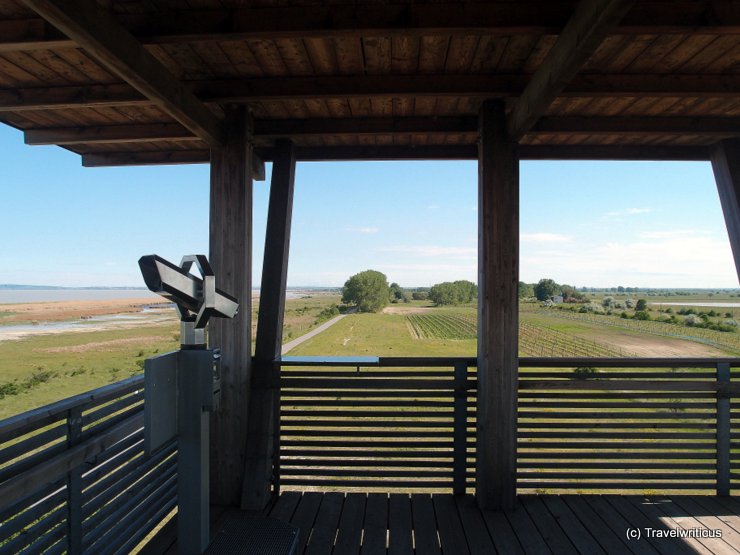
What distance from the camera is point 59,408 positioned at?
→ 4.09ft

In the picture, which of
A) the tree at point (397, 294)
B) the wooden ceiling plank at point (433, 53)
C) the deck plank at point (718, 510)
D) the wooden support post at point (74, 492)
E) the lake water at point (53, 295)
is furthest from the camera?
the lake water at point (53, 295)

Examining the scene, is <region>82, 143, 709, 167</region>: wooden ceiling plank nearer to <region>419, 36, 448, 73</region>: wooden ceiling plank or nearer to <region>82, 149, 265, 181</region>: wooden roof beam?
<region>82, 149, 265, 181</region>: wooden roof beam

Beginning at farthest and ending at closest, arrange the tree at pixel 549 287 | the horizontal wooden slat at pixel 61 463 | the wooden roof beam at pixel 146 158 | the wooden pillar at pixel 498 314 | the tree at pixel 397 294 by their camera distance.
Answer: the tree at pixel 549 287
the tree at pixel 397 294
the wooden roof beam at pixel 146 158
the wooden pillar at pixel 498 314
the horizontal wooden slat at pixel 61 463

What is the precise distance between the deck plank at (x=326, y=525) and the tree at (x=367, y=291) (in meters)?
1.52

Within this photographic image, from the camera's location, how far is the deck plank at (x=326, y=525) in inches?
72.5

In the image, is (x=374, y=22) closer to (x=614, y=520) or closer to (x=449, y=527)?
(x=449, y=527)

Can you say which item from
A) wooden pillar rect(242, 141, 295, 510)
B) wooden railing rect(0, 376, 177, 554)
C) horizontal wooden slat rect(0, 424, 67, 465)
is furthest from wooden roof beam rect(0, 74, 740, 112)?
horizontal wooden slat rect(0, 424, 67, 465)

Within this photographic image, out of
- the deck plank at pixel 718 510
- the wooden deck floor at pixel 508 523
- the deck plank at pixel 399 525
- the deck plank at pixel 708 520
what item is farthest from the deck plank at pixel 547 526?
the deck plank at pixel 718 510

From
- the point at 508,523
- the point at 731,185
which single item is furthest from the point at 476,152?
the point at 508,523

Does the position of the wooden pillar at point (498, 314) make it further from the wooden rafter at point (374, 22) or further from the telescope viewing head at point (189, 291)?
the telescope viewing head at point (189, 291)

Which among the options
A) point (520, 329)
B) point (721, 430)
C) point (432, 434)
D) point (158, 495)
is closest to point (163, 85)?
point (158, 495)

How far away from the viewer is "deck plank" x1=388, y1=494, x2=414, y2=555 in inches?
72.1

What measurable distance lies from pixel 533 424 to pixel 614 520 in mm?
602

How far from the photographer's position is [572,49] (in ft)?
4.45
